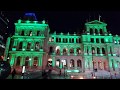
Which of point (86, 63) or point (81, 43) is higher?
point (81, 43)

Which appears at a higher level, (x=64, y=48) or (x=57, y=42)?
(x=57, y=42)

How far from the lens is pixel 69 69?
3541 centimetres

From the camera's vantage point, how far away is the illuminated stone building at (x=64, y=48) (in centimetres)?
3391

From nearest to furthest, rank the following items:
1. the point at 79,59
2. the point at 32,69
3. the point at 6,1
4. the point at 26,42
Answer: the point at 6,1, the point at 32,69, the point at 26,42, the point at 79,59

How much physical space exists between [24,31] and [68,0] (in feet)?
109

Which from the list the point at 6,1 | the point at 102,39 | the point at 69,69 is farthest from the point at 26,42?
the point at 6,1

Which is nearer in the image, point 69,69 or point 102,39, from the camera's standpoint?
point 69,69

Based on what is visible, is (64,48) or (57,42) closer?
(64,48)

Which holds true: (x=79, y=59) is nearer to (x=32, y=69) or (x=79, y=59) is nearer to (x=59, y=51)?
(x=59, y=51)

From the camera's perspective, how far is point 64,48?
39438 millimetres

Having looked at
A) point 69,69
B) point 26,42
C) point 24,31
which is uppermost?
point 24,31

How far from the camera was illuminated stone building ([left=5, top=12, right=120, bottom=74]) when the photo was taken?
3391 centimetres
